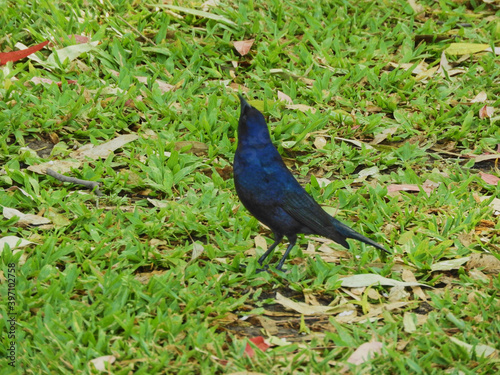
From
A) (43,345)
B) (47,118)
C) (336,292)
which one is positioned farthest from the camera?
(47,118)

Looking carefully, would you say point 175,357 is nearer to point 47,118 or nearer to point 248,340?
point 248,340

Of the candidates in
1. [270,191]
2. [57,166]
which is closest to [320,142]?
[270,191]

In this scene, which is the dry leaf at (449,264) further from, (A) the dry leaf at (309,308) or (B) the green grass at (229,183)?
(A) the dry leaf at (309,308)

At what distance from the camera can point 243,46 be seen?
670 cm

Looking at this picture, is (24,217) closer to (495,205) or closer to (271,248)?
(271,248)

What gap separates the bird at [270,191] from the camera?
4059mm

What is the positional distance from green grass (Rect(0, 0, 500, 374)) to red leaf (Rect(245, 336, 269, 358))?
0.14ft

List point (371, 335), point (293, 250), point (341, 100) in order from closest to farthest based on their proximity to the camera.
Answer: point (371, 335), point (293, 250), point (341, 100)

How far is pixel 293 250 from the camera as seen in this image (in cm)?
450

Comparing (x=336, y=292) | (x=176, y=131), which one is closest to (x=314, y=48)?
(x=176, y=131)

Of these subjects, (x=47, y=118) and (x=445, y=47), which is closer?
(x=47, y=118)

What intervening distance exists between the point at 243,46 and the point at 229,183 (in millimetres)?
1978

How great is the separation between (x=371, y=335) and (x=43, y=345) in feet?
5.41

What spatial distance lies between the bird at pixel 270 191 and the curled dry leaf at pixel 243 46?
2624mm
